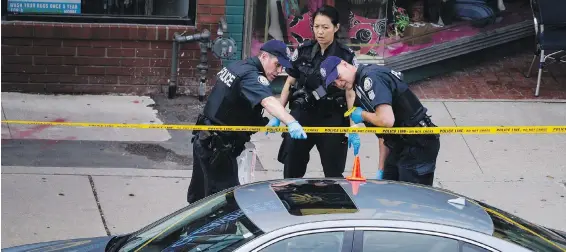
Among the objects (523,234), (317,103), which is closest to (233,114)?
(317,103)

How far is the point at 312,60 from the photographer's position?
771 centimetres

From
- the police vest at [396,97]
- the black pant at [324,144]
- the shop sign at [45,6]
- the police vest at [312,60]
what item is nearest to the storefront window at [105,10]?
the shop sign at [45,6]

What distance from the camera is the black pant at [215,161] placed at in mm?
6996

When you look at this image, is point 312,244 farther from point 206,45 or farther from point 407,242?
point 206,45

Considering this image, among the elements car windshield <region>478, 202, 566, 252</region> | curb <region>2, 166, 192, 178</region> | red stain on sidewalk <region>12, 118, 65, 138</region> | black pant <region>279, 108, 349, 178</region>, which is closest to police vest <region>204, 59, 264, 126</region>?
black pant <region>279, 108, 349, 178</region>

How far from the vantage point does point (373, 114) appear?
6.84 metres

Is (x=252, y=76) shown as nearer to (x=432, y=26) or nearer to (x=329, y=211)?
(x=329, y=211)

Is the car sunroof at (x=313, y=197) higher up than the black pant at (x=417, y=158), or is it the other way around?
the car sunroof at (x=313, y=197)

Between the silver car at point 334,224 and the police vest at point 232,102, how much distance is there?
137 centimetres

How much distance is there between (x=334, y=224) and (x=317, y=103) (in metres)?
2.67

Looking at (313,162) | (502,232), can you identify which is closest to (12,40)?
(313,162)

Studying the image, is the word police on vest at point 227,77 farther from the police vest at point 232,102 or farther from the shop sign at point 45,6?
the shop sign at point 45,6

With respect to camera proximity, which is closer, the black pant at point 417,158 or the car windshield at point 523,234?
the car windshield at point 523,234

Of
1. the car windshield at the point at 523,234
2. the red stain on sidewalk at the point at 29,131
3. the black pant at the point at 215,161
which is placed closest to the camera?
the car windshield at the point at 523,234
